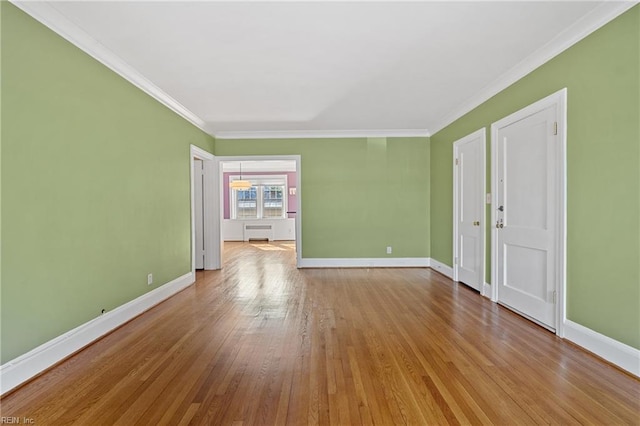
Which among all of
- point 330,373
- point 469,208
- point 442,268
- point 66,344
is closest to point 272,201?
point 442,268

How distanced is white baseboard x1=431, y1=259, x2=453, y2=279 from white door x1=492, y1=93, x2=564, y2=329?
126cm

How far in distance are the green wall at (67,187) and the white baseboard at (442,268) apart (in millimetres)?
4264

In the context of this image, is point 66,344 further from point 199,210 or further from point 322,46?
point 199,210

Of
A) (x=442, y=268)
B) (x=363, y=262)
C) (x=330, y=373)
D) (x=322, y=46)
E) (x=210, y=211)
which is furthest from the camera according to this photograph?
(x=363, y=262)

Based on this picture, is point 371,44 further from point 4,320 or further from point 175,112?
point 4,320

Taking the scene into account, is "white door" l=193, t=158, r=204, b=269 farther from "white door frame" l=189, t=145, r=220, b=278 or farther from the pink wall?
the pink wall

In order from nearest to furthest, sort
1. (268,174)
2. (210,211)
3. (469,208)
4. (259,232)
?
Result: (469,208)
(210,211)
(259,232)
(268,174)

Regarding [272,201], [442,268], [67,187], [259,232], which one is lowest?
[442,268]

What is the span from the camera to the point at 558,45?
2543 mm

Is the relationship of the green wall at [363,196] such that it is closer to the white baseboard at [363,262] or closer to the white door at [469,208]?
the white baseboard at [363,262]

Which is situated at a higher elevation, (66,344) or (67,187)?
(67,187)

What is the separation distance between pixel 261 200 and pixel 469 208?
7997 mm

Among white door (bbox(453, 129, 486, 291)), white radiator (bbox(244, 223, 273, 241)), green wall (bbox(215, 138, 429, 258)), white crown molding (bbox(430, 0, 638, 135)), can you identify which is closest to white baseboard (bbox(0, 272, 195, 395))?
green wall (bbox(215, 138, 429, 258))

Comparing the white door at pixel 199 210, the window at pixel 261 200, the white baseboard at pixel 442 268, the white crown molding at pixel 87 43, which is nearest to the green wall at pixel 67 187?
the white crown molding at pixel 87 43
